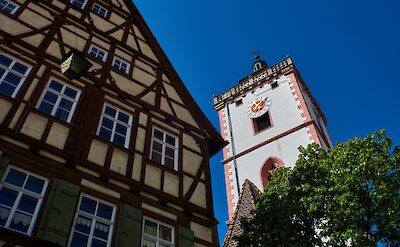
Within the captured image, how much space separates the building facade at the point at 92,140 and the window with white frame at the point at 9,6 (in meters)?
0.05

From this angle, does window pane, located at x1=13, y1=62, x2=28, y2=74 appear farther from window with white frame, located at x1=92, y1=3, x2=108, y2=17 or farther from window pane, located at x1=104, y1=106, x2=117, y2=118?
window with white frame, located at x1=92, y1=3, x2=108, y2=17

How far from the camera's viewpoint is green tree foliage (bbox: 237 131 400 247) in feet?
33.5

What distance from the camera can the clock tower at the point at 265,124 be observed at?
2539cm

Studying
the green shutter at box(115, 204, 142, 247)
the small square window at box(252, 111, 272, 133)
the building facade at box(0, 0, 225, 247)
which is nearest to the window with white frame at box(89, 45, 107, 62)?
the building facade at box(0, 0, 225, 247)

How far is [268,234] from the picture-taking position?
11195 millimetres

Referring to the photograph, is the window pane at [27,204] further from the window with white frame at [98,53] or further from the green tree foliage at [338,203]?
the green tree foliage at [338,203]

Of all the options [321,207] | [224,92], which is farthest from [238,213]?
[224,92]

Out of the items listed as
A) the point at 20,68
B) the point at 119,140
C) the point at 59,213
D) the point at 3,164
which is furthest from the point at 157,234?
the point at 20,68

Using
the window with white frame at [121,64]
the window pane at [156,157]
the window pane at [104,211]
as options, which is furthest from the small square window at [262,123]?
the window pane at [104,211]

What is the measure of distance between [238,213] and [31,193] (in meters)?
10.6

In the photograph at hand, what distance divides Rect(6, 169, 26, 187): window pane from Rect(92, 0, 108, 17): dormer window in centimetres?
718

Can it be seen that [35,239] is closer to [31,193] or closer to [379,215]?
[31,193]

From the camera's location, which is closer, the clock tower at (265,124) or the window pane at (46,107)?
the window pane at (46,107)

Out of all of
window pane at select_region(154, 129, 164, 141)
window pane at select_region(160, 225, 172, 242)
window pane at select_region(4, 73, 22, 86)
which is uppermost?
window pane at select_region(154, 129, 164, 141)
